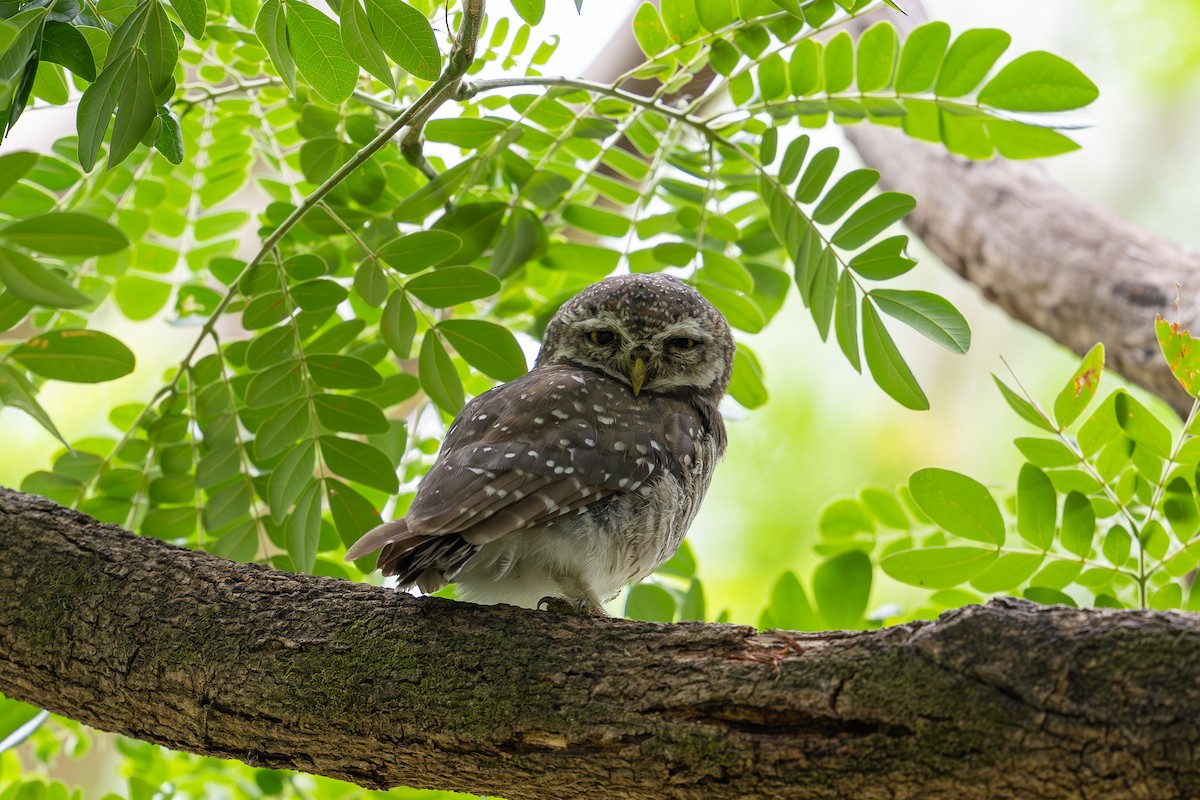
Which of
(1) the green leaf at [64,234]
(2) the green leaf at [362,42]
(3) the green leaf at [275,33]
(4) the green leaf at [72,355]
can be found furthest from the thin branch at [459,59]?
(4) the green leaf at [72,355]

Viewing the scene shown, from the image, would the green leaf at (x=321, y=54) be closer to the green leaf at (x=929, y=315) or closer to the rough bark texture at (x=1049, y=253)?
the green leaf at (x=929, y=315)

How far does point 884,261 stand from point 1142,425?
0.72 meters

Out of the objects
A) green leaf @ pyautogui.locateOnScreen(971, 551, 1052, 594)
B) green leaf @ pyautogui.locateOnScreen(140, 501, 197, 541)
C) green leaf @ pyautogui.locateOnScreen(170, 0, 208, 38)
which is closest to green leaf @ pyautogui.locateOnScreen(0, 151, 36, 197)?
green leaf @ pyautogui.locateOnScreen(170, 0, 208, 38)

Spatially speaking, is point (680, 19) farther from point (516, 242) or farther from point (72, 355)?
point (72, 355)

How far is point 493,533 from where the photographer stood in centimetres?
228

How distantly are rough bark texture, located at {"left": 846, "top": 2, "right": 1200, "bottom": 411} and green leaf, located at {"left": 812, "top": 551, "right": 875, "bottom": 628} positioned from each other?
6.37ft

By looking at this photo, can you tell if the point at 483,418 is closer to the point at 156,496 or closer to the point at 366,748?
the point at 366,748

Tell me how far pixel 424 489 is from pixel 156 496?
42.2 inches

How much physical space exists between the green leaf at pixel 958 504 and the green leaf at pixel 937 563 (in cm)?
4

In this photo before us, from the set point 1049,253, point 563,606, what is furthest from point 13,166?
point 1049,253

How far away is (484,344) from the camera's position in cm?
282

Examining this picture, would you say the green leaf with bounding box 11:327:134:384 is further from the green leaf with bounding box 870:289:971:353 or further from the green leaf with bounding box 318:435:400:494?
the green leaf with bounding box 870:289:971:353

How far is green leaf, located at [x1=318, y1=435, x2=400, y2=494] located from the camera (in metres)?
2.71

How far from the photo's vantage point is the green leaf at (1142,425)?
7.77ft
